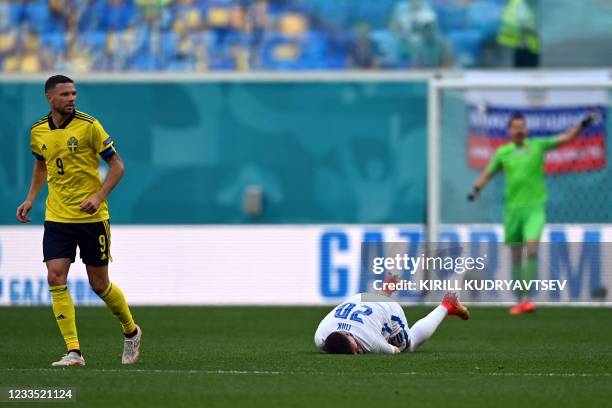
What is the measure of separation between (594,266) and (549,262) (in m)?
1.57

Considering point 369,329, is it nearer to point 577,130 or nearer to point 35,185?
point 35,185

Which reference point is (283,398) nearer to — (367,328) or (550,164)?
(367,328)

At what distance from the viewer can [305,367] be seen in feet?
30.7

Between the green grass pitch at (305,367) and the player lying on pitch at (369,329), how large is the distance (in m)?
0.12

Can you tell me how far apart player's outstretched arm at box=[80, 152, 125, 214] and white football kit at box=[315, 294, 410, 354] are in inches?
74.8

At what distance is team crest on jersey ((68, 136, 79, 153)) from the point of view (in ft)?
30.8

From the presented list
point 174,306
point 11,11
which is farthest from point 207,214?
point 11,11

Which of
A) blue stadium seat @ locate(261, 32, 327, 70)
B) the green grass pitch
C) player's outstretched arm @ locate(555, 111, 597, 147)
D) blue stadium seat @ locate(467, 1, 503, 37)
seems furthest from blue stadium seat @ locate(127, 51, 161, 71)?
player's outstretched arm @ locate(555, 111, 597, 147)

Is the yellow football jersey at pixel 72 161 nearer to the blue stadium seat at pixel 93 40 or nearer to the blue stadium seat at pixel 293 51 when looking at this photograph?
the blue stadium seat at pixel 293 51

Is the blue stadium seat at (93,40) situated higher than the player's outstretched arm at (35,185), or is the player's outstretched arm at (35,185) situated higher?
the blue stadium seat at (93,40)

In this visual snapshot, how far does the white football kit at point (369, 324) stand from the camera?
9867 mm

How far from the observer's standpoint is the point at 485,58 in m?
19.5

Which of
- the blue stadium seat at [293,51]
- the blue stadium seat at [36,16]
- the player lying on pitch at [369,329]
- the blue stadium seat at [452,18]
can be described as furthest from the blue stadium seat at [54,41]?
the player lying on pitch at [369,329]

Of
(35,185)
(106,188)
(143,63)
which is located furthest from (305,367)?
(143,63)
